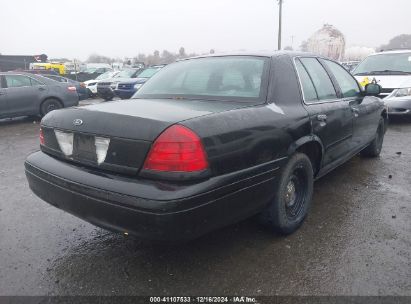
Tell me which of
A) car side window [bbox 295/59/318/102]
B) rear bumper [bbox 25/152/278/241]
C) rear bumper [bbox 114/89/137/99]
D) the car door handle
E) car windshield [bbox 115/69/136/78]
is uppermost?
car side window [bbox 295/59/318/102]

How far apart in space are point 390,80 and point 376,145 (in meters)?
3.60

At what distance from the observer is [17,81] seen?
948 centimetres

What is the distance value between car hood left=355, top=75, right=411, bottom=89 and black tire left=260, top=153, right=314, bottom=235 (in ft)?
19.4

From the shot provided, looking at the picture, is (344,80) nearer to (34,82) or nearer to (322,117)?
(322,117)

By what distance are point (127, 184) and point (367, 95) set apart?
366cm

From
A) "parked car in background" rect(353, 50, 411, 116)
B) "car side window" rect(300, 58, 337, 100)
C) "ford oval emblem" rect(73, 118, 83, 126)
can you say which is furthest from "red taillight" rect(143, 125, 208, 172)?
"parked car in background" rect(353, 50, 411, 116)

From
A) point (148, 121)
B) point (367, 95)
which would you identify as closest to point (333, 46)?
point (367, 95)

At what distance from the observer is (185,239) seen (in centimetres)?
214

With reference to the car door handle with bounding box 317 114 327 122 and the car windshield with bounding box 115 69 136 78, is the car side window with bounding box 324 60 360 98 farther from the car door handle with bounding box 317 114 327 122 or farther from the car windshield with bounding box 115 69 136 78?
the car windshield with bounding box 115 69 136 78

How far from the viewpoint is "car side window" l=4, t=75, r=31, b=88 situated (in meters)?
9.34

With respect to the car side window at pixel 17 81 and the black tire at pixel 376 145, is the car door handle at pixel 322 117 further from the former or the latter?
→ the car side window at pixel 17 81

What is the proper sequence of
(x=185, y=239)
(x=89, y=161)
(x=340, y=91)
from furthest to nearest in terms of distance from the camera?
1. (x=340, y=91)
2. (x=89, y=161)
3. (x=185, y=239)

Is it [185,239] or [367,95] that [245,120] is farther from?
[367,95]

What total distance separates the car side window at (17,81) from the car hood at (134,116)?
773 centimetres
